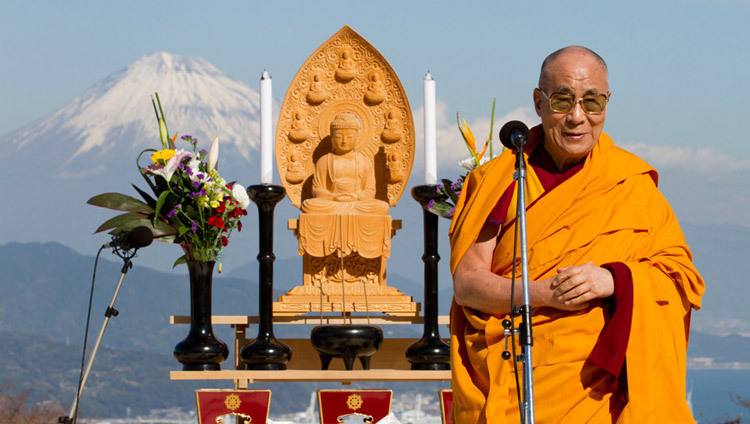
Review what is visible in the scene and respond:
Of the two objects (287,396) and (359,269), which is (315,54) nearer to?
(359,269)

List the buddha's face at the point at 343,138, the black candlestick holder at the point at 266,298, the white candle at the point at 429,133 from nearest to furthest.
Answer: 1. the black candlestick holder at the point at 266,298
2. the white candle at the point at 429,133
3. the buddha's face at the point at 343,138

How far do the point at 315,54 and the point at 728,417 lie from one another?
881 centimetres

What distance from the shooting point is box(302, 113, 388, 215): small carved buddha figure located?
705 centimetres

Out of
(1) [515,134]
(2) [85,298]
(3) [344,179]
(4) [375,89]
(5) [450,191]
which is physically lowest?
(1) [515,134]

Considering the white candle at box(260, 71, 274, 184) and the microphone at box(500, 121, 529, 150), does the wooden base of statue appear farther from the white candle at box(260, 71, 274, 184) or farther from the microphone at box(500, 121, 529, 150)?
the microphone at box(500, 121, 529, 150)

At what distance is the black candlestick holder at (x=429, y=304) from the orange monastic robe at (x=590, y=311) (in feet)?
9.12

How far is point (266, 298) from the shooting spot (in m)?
6.41

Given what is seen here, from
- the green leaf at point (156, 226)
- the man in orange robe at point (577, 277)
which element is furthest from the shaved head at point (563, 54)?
the green leaf at point (156, 226)

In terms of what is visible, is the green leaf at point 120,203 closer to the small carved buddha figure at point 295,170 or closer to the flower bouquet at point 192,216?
the flower bouquet at point 192,216

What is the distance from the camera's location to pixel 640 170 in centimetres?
352

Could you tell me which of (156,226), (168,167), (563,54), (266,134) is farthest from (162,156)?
(563,54)

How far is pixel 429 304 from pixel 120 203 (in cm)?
175

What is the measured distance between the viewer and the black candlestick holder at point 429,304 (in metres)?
6.35

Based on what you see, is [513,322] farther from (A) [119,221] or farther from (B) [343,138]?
(B) [343,138]
